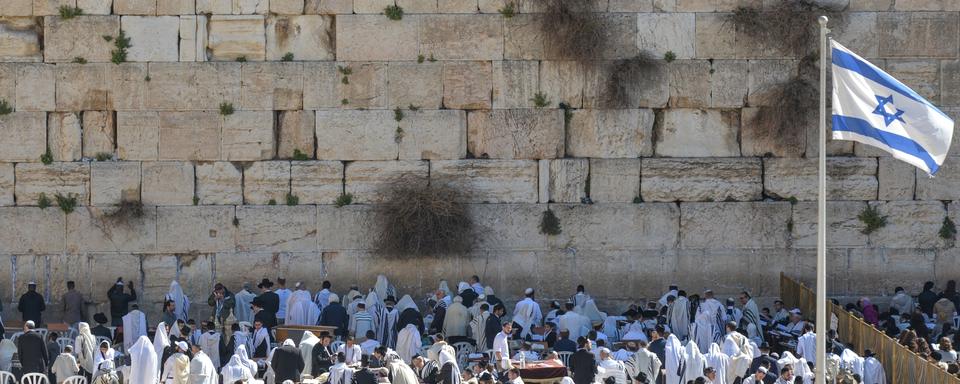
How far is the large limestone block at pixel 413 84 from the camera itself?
22.1 metres

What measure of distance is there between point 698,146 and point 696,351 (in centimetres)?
532

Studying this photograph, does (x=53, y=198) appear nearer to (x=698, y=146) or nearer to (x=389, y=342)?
(x=389, y=342)

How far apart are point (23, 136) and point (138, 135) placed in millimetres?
1732

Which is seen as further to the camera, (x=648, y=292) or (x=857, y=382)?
(x=648, y=292)

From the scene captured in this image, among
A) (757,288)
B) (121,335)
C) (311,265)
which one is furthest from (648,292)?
(121,335)

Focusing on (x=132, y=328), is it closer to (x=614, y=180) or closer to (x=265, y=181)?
(x=265, y=181)

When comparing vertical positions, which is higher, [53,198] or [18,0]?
[18,0]

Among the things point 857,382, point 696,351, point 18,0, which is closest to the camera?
point 857,382

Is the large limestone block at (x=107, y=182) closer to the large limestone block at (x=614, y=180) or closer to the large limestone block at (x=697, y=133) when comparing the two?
the large limestone block at (x=614, y=180)

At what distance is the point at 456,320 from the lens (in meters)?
20.2

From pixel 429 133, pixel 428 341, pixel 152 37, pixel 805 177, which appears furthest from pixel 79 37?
pixel 805 177

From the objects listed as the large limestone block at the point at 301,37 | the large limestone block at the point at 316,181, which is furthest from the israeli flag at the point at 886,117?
the large limestone block at the point at 301,37

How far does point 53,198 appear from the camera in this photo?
22.1 metres

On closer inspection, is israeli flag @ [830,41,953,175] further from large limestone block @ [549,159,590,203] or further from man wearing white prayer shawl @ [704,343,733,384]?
large limestone block @ [549,159,590,203]
